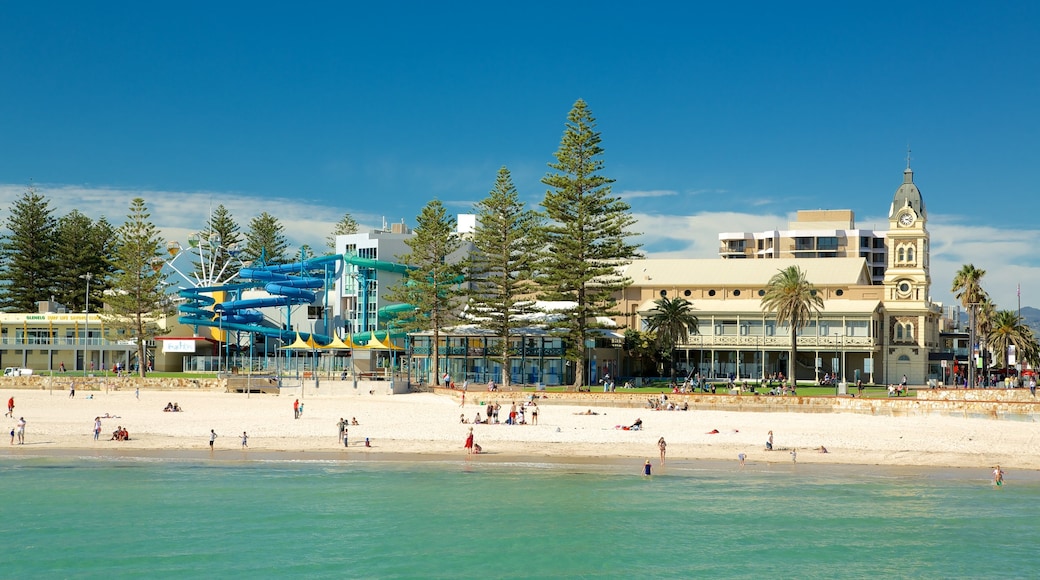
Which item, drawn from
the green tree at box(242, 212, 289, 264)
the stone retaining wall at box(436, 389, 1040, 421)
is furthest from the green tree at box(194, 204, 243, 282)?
the stone retaining wall at box(436, 389, 1040, 421)

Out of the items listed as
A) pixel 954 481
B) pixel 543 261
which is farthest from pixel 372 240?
pixel 954 481

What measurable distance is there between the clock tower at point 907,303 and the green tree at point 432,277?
26.2 metres

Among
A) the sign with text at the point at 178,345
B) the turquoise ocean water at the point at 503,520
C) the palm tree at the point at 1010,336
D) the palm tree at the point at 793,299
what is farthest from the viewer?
the sign with text at the point at 178,345

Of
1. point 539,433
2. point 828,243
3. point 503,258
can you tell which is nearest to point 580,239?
point 503,258

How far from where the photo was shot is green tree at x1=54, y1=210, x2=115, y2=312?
7744 centimetres

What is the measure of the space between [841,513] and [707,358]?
1471 inches

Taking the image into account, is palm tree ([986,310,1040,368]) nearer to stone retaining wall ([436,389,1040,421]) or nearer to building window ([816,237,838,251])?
stone retaining wall ([436,389,1040,421])

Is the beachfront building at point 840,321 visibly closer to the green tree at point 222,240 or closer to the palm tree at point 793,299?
the palm tree at point 793,299

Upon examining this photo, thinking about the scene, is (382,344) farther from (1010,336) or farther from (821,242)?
(821,242)

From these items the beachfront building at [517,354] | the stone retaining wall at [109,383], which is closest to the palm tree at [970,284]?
the beachfront building at [517,354]

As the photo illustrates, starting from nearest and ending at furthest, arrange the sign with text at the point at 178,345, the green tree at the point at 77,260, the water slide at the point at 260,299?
1. the water slide at the point at 260,299
2. the sign with text at the point at 178,345
3. the green tree at the point at 77,260

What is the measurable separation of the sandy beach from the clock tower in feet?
67.4

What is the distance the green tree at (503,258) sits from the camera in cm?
5403

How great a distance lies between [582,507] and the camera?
26359mm
